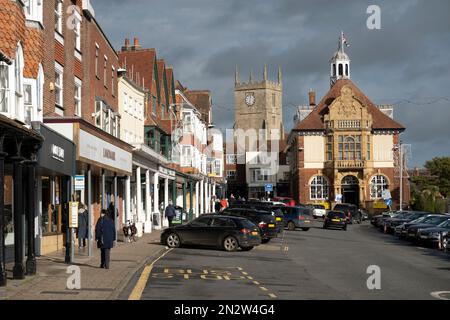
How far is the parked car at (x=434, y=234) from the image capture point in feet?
105

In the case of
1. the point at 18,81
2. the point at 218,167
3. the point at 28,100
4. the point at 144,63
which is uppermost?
the point at 144,63

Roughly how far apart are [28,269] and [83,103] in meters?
13.9

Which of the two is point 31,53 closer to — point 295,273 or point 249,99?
point 295,273

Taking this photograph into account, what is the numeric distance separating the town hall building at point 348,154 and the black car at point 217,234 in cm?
5640

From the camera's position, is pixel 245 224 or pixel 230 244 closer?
pixel 230 244

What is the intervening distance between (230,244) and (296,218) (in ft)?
61.6

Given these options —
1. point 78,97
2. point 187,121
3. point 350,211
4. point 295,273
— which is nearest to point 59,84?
point 78,97

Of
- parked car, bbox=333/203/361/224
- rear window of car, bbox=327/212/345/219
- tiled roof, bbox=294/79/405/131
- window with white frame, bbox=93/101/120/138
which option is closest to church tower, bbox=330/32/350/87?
tiled roof, bbox=294/79/405/131

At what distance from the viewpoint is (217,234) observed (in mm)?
28250

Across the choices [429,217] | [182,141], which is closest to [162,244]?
[429,217]

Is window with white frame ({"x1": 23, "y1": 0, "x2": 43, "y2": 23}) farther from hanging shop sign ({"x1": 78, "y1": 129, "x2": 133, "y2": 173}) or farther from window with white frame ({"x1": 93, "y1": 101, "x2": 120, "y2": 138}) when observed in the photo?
window with white frame ({"x1": 93, "y1": 101, "x2": 120, "y2": 138})

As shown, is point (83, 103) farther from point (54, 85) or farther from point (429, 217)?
point (429, 217)

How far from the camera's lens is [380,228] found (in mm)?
51844

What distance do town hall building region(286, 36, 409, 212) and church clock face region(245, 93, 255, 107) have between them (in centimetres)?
6042
